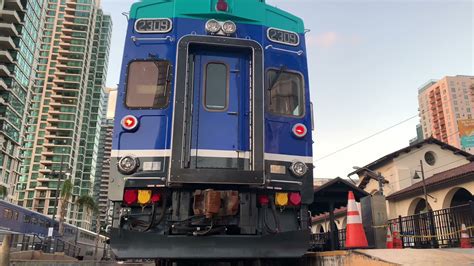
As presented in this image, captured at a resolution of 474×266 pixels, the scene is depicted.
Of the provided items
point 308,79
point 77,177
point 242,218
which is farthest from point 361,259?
point 77,177

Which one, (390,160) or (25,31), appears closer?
(390,160)

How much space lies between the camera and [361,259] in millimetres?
4469

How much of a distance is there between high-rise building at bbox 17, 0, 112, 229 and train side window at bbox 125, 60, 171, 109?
99.4 metres

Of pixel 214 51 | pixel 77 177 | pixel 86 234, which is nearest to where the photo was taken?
pixel 214 51

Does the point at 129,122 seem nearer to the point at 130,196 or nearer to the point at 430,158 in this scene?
the point at 130,196

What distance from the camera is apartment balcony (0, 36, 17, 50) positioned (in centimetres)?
6500

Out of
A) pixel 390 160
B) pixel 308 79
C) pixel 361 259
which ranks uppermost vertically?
pixel 390 160

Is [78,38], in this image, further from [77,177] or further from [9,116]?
[9,116]

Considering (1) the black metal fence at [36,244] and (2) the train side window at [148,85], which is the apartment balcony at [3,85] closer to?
(1) the black metal fence at [36,244]

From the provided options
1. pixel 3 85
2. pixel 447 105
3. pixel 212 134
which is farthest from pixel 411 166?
pixel 447 105

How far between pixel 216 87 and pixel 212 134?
786 mm

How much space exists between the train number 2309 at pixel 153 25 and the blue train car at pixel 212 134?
0.7 inches

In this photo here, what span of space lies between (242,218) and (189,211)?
732mm

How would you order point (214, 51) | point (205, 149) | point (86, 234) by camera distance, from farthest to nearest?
point (86, 234)
point (214, 51)
point (205, 149)
